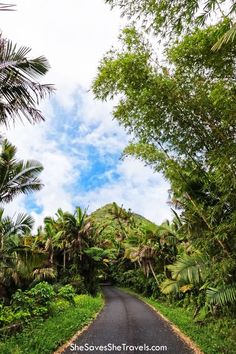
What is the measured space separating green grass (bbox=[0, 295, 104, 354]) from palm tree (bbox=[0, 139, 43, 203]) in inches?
156

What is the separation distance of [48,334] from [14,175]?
16.2 ft

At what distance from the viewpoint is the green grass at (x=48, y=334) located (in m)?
7.59

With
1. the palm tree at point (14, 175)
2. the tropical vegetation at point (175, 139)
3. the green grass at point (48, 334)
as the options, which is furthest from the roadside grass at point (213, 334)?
the palm tree at point (14, 175)

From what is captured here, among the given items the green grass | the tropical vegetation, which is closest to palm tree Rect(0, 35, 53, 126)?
the tropical vegetation

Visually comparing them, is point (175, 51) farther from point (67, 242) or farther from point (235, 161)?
point (67, 242)

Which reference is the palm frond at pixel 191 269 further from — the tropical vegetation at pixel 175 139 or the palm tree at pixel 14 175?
the palm tree at pixel 14 175

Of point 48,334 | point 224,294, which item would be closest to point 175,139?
point 224,294

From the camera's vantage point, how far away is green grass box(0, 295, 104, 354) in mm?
7591

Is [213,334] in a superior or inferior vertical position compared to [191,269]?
inferior

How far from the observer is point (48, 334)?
30.0ft

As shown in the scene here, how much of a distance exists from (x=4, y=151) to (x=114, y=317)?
7.84 metres

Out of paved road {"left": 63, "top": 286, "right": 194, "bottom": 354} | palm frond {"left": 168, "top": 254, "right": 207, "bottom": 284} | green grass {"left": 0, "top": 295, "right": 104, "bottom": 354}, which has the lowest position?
paved road {"left": 63, "top": 286, "right": 194, "bottom": 354}

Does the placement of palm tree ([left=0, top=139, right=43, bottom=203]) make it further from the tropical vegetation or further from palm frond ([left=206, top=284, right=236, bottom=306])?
palm frond ([left=206, top=284, right=236, bottom=306])

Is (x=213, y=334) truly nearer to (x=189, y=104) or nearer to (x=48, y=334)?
(x=48, y=334)
